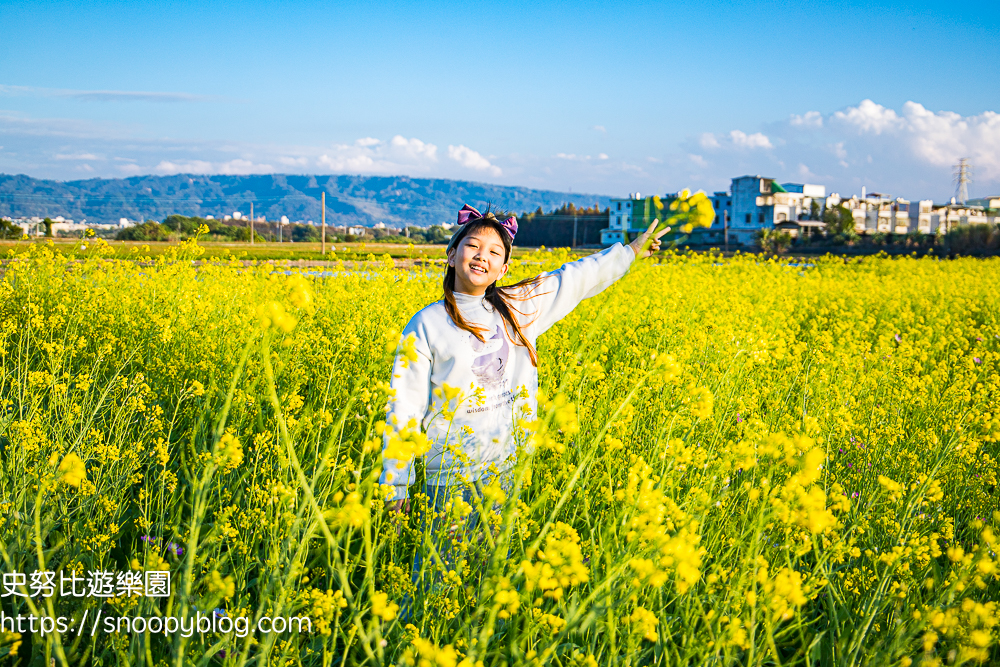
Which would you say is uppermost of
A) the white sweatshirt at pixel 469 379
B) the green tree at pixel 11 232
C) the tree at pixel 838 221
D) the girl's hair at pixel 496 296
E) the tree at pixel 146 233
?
the tree at pixel 838 221

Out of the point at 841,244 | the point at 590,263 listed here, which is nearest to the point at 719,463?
the point at 590,263

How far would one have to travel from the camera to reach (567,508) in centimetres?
213

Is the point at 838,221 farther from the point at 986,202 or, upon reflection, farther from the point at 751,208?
the point at 986,202

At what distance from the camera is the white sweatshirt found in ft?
6.45

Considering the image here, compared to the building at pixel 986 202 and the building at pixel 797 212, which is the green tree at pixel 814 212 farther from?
the building at pixel 986 202

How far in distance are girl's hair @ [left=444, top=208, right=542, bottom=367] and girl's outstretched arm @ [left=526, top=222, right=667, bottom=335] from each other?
0.05 meters

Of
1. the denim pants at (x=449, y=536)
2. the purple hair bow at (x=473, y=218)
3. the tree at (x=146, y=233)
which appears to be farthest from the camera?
the tree at (x=146, y=233)

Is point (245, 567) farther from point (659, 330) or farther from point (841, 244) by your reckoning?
point (841, 244)

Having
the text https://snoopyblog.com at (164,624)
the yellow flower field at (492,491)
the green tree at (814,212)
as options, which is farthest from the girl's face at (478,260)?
the green tree at (814,212)

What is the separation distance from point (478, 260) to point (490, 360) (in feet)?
1.14

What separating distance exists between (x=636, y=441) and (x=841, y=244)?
39168 millimetres

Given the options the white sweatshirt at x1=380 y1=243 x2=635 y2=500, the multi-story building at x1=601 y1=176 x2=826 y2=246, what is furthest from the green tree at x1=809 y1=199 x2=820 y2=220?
the white sweatshirt at x1=380 y1=243 x2=635 y2=500

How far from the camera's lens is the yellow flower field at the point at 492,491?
126 cm

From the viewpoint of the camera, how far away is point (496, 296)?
229cm
